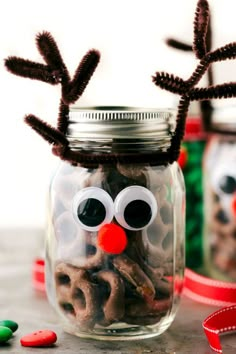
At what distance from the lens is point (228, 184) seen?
0.82 metres

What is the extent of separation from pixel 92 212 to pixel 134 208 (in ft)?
0.12

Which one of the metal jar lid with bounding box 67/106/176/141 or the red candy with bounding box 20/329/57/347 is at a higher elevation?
the metal jar lid with bounding box 67/106/176/141

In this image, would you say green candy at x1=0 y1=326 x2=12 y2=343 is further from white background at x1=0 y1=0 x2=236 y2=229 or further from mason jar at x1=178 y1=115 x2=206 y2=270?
white background at x1=0 y1=0 x2=236 y2=229

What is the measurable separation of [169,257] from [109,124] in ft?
0.45

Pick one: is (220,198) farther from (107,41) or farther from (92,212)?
(107,41)

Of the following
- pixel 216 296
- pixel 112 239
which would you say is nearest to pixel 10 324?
pixel 112 239

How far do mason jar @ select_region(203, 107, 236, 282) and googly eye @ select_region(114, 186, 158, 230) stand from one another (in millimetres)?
240

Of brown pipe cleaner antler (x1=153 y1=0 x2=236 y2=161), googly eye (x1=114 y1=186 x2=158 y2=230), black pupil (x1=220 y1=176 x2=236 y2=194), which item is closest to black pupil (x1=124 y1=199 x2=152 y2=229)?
googly eye (x1=114 y1=186 x2=158 y2=230)

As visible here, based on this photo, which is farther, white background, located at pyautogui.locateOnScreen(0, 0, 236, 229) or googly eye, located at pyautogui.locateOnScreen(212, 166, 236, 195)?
white background, located at pyautogui.locateOnScreen(0, 0, 236, 229)

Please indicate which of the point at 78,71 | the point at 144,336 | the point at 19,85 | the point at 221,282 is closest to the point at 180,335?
the point at 144,336

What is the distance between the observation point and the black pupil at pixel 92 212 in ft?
1.97

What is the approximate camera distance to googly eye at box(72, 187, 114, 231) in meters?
0.60

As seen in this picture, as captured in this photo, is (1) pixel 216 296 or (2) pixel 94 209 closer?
(2) pixel 94 209

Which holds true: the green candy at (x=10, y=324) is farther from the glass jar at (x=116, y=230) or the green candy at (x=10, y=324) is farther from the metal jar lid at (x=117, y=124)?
the metal jar lid at (x=117, y=124)
